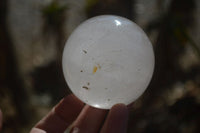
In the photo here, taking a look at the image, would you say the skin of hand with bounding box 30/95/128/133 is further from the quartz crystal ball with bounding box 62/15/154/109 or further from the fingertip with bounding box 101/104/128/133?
the quartz crystal ball with bounding box 62/15/154/109

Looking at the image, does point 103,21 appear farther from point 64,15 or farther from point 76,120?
point 64,15

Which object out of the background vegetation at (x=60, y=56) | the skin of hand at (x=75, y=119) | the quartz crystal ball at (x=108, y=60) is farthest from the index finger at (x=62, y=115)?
the background vegetation at (x=60, y=56)

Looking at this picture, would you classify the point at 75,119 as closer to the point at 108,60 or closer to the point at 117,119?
the point at 117,119

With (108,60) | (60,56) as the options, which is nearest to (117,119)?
(108,60)

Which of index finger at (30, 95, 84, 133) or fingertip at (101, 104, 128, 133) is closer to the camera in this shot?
fingertip at (101, 104, 128, 133)

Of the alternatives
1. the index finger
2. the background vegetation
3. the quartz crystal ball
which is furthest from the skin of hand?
the background vegetation

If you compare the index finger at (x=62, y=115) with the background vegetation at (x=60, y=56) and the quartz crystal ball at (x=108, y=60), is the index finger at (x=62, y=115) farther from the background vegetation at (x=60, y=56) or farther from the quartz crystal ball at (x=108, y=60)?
the background vegetation at (x=60, y=56)
